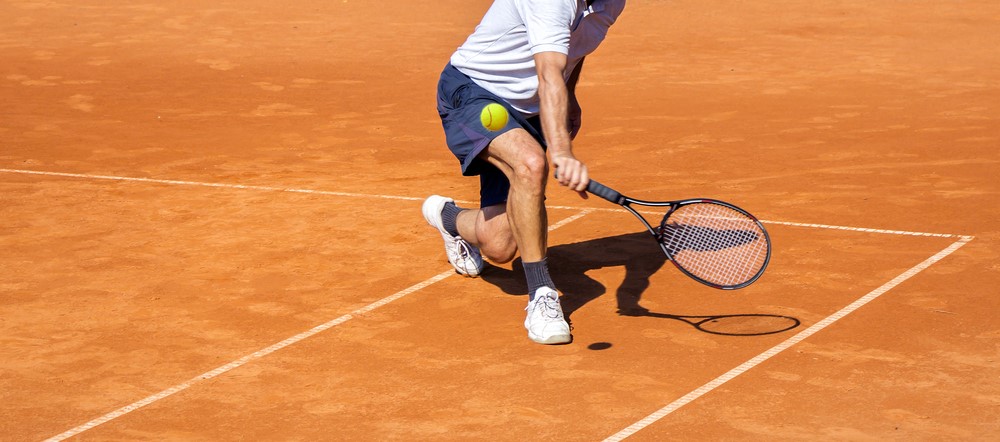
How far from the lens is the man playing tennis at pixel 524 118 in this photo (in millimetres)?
4938

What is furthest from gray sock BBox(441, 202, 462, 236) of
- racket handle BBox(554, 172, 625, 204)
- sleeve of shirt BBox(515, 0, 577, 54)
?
racket handle BBox(554, 172, 625, 204)

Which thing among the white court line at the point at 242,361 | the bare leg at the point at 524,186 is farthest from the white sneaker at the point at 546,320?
the white court line at the point at 242,361

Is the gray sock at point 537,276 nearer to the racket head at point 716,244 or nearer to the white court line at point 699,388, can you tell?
the racket head at point 716,244

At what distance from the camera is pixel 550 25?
195 inches

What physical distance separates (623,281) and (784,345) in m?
1.13

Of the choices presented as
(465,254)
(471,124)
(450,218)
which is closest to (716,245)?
(471,124)

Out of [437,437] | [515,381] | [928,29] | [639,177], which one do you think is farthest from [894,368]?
[928,29]

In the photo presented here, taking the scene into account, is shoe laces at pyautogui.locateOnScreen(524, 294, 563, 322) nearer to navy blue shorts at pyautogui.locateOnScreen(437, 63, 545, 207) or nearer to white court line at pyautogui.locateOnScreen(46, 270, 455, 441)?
navy blue shorts at pyautogui.locateOnScreen(437, 63, 545, 207)

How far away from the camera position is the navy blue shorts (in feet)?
17.4

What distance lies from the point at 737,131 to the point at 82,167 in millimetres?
Answer: 4800

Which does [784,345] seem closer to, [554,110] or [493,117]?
[554,110]

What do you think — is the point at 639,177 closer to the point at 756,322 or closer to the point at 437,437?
the point at 756,322

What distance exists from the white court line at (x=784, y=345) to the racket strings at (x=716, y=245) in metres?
0.32

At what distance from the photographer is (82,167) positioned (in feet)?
29.0
